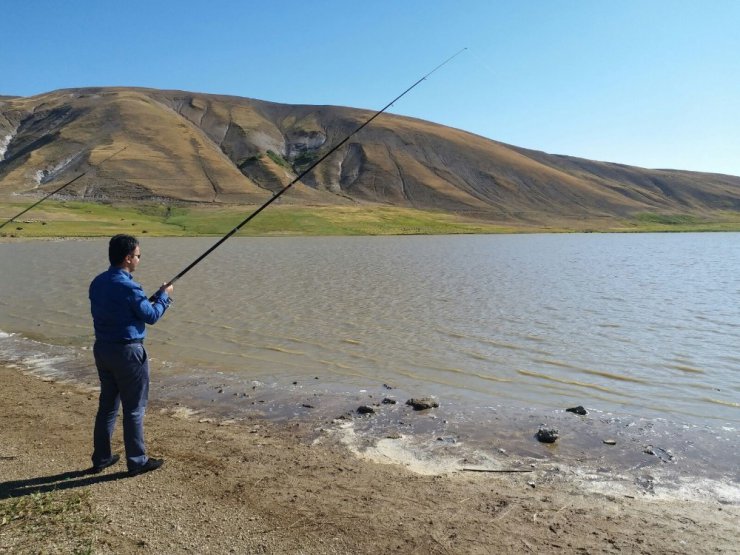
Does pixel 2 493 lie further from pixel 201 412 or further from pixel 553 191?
pixel 553 191

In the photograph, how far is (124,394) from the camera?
7090 mm

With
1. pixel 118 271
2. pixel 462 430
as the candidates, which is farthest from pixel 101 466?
pixel 462 430

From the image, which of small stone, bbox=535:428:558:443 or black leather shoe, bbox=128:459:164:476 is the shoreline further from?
black leather shoe, bbox=128:459:164:476

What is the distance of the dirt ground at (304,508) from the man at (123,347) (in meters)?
0.30

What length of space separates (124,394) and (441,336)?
11.3 meters

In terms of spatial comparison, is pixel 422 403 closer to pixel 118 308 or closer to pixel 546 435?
pixel 546 435

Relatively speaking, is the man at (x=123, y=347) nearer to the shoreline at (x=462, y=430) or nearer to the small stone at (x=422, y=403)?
the shoreline at (x=462, y=430)

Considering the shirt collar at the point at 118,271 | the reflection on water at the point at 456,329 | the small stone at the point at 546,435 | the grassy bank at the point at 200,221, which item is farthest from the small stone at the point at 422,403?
the grassy bank at the point at 200,221

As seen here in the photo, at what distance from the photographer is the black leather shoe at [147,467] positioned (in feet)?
23.1

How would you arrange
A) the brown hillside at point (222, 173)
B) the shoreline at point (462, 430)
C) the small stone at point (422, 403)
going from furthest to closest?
the brown hillside at point (222, 173) → the small stone at point (422, 403) → the shoreline at point (462, 430)

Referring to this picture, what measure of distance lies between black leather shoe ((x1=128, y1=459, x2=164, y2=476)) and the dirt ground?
110 mm

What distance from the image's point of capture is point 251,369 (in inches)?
525

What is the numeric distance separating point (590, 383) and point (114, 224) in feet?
284

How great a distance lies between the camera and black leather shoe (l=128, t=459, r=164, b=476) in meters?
7.05
